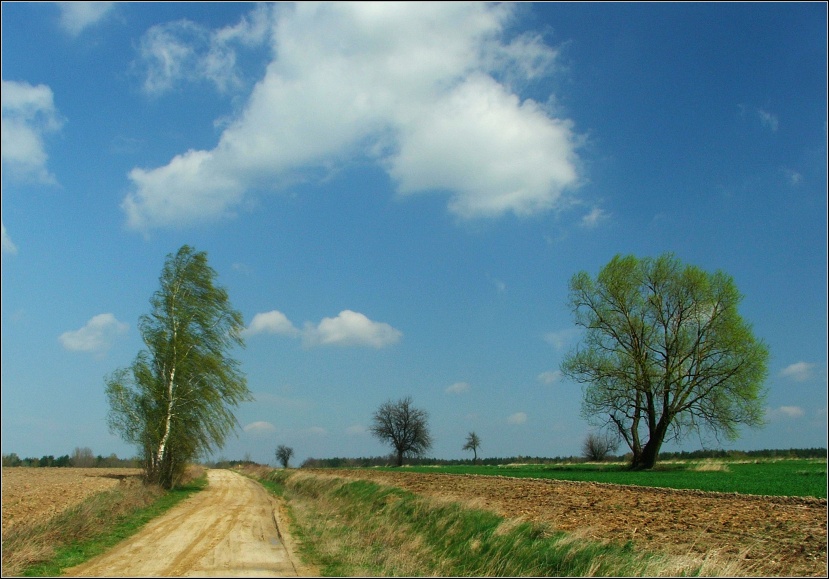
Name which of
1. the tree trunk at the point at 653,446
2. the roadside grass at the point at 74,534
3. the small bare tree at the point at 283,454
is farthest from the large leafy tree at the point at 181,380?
the small bare tree at the point at 283,454

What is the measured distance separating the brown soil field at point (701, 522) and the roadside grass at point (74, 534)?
10.7 meters

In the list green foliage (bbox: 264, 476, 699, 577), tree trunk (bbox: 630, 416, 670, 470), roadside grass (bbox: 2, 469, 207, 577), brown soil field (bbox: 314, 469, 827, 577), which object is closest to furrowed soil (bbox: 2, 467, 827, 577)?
brown soil field (bbox: 314, 469, 827, 577)

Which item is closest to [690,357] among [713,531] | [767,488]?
[767,488]

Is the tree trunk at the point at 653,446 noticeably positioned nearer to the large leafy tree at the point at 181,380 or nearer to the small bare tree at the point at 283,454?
the large leafy tree at the point at 181,380

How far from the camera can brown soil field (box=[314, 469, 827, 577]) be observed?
10797 mm

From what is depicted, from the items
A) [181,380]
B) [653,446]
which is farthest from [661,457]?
[181,380]

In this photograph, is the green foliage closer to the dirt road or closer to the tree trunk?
the dirt road

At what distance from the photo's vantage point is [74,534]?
1522 cm

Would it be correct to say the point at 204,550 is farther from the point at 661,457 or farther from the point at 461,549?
the point at 661,457

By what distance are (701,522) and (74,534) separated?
1616 cm

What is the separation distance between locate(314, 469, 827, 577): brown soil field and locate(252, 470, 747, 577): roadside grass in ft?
2.62

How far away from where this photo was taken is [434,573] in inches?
464

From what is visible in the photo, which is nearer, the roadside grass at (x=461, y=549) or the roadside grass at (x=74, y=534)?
Answer: the roadside grass at (x=461, y=549)

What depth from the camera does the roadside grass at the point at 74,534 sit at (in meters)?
12.2
